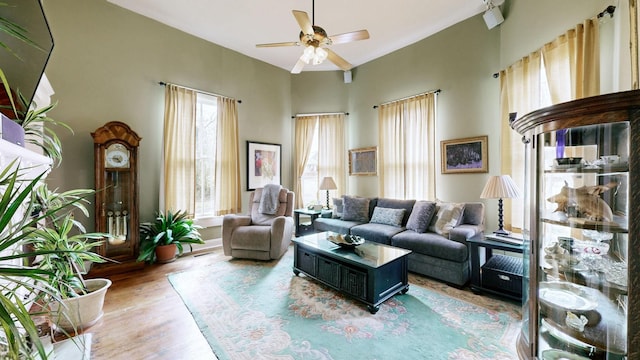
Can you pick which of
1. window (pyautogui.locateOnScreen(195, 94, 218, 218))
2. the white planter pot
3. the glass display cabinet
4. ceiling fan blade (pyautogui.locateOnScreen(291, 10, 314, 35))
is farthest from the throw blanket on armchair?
the glass display cabinet

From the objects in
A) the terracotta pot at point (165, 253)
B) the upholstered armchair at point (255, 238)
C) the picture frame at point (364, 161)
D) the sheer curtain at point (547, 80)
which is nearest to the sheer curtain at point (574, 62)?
the sheer curtain at point (547, 80)

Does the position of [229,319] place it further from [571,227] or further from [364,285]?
[571,227]

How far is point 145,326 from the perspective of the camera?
6.57 ft

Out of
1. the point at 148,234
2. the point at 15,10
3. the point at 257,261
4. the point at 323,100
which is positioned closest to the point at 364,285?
the point at 257,261

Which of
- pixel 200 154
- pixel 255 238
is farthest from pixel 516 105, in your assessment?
pixel 200 154

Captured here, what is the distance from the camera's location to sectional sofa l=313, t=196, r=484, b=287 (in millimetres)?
2717

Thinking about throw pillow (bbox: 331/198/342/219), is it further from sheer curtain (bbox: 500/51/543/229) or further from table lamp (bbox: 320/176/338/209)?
sheer curtain (bbox: 500/51/543/229)

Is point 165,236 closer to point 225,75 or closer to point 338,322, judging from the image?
point 338,322

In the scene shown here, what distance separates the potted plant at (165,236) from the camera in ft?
11.0

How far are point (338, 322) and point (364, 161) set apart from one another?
3250 mm

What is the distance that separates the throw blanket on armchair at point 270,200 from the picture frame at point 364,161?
1.69 metres

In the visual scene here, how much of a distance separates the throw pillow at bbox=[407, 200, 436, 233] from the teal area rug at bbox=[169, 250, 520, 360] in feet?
2.26

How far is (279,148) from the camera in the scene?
5094mm

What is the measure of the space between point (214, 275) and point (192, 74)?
10.3ft
